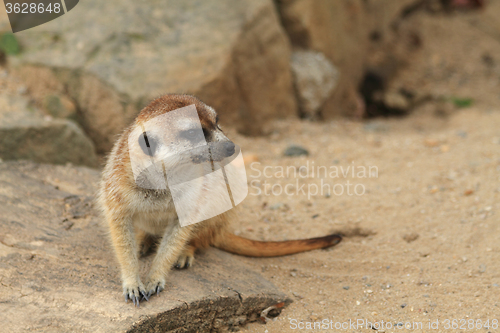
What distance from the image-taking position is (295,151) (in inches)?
189

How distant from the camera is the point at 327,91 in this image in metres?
6.24

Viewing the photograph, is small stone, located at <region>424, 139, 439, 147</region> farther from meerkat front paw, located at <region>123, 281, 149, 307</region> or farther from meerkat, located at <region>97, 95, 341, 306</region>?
meerkat front paw, located at <region>123, 281, 149, 307</region>

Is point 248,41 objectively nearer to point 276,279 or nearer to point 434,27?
point 276,279

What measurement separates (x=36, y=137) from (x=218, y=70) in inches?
77.5

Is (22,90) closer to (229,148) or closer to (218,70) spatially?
(218,70)

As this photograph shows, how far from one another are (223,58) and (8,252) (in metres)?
3.11

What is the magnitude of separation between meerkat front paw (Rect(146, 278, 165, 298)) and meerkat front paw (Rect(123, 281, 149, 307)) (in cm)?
4

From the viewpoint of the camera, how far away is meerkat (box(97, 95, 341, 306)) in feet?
7.26

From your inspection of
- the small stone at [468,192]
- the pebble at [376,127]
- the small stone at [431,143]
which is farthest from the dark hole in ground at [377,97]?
the small stone at [468,192]

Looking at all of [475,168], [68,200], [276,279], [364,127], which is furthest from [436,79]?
[68,200]

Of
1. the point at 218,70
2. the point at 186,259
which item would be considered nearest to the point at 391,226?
the point at 186,259

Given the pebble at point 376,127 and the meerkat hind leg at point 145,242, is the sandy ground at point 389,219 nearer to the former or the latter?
the pebble at point 376,127

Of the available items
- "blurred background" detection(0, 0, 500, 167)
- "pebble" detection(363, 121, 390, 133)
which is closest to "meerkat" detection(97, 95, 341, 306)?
"blurred background" detection(0, 0, 500, 167)

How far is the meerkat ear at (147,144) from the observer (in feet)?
7.32
